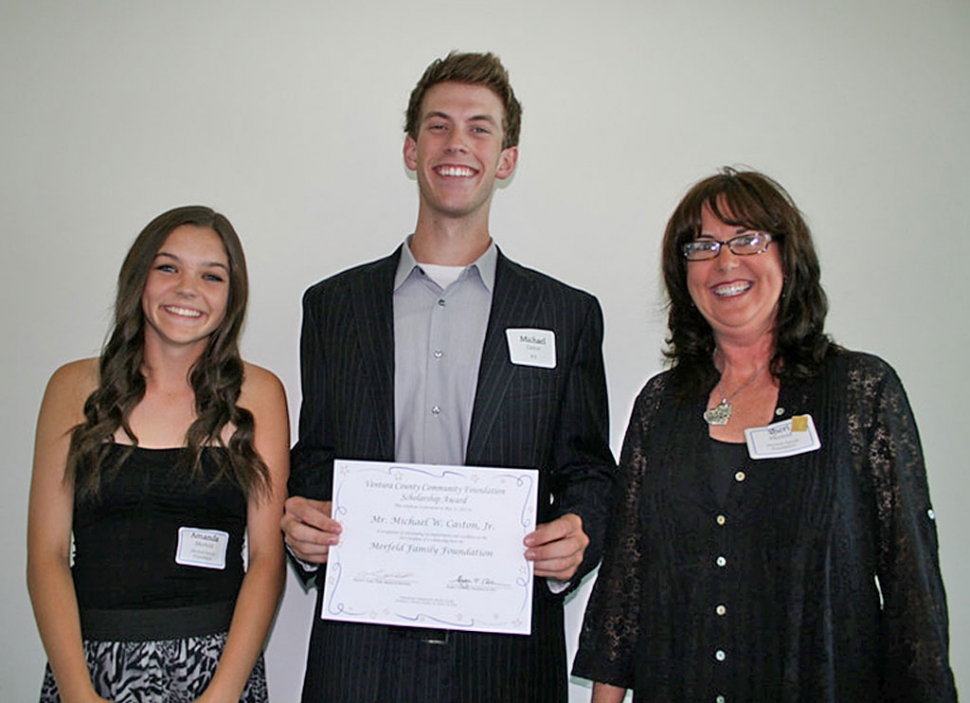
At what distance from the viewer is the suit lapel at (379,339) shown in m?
1.90

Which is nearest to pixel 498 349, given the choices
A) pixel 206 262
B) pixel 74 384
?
pixel 206 262

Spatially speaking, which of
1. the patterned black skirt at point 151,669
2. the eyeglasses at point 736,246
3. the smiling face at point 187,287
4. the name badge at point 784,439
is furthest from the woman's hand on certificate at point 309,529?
the eyeglasses at point 736,246

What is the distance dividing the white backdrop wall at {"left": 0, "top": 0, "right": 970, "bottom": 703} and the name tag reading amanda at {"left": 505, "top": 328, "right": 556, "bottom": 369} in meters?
0.80

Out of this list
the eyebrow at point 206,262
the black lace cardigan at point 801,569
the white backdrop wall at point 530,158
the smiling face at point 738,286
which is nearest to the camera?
the black lace cardigan at point 801,569

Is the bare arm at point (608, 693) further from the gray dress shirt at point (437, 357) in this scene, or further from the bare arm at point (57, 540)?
the bare arm at point (57, 540)

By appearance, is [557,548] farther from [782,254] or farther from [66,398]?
[66,398]

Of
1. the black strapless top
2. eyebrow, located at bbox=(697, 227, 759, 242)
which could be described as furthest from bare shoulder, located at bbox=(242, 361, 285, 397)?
eyebrow, located at bbox=(697, 227, 759, 242)

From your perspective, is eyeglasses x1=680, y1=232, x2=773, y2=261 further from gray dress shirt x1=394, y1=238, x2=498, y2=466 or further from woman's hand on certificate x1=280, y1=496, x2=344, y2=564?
woman's hand on certificate x1=280, y1=496, x2=344, y2=564

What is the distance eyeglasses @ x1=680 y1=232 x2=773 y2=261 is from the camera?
1.75 meters

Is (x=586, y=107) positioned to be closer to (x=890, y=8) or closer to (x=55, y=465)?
(x=890, y=8)

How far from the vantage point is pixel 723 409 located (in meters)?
1.79

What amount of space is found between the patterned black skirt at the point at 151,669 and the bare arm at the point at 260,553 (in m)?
0.06

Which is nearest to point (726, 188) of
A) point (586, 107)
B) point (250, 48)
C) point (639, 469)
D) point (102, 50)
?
point (639, 469)

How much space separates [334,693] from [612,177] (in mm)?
1900
